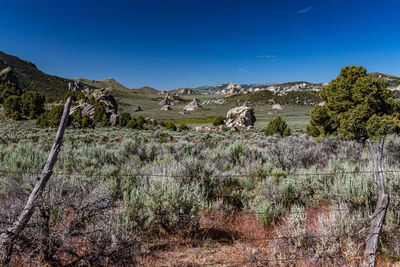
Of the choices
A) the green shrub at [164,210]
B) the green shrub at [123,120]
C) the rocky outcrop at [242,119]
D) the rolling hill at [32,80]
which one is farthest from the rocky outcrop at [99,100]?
the rolling hill at [32,80]

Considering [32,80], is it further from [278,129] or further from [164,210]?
[164,210]

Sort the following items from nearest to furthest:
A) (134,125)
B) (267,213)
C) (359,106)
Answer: (267,213), (359,106), (134,125)

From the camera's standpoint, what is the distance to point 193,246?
3.40 metres

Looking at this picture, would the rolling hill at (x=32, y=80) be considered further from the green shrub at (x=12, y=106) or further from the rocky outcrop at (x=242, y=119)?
the rocky outcrop at (x=242, y=119)

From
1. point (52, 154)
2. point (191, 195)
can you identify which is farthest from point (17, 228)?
point (191, 195)

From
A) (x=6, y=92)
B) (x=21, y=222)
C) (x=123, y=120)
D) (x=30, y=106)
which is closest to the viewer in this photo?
(x=21, y=222)

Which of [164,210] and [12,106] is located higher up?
[12,106]

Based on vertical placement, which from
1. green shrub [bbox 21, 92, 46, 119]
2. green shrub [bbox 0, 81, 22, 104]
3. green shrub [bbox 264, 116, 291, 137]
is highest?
green shrub [bbox 0, 81, 22, 104]

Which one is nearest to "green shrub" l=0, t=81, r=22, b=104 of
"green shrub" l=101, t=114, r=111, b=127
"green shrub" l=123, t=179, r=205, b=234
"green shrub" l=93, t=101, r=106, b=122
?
"green shrub" l=93, t=101, r=106, b=122

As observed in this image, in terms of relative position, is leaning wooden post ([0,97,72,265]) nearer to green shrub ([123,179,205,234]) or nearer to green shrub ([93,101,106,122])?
green shrub ([123,179,205,234])

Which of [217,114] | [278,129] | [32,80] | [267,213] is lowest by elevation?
[267,213]

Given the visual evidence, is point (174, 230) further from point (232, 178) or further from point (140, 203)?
point (232, 178)

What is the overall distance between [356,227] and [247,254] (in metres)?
1.62

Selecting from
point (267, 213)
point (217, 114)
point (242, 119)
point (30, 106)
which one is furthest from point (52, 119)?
point (217, 114)
